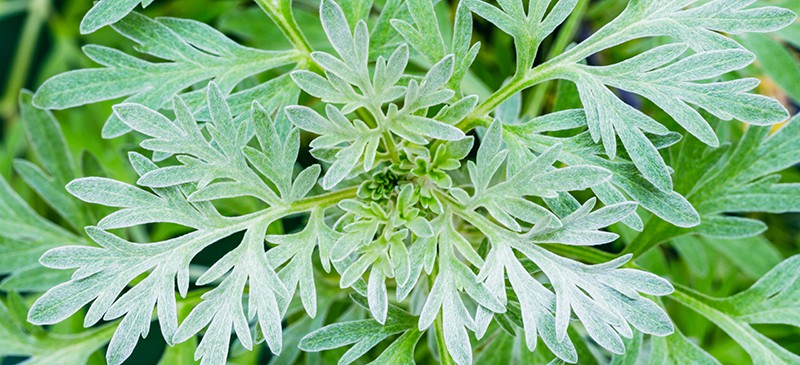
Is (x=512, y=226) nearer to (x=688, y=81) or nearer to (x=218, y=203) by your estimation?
(x=688, y=81)

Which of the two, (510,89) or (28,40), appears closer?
(510,89)

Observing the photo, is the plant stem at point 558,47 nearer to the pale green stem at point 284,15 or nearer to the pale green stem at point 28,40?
the pale green stem at point 284,15

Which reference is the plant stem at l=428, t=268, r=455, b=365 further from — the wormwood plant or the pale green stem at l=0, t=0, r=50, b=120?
the pale green stem at l=0, t=0, r=50, b=120

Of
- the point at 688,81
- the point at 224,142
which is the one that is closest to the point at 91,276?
the point at 224,142

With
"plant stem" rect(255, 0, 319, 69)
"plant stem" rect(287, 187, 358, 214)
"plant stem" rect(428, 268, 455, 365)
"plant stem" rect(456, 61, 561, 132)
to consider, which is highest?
"plant stem" rect(255, 0, 319, 69)

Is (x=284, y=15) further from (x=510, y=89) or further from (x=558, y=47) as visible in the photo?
(x=558, y=47)

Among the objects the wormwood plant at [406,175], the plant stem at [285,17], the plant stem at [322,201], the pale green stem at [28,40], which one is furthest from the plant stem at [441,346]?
the pale green stem at [28,40]

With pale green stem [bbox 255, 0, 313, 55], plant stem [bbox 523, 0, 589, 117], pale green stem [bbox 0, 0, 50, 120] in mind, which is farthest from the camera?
pale green stem [bbox 0, 0, 50, 120]

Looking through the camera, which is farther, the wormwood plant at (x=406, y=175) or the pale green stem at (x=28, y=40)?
the pale green stem at (x=28, y=40)

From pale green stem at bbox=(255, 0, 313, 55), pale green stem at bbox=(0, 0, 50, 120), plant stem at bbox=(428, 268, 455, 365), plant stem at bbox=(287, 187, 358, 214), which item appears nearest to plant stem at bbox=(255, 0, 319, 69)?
pale green stem at bbox=(255, 0, 313, 55)

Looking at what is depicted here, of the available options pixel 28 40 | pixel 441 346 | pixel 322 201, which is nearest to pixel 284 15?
pixel 322 201

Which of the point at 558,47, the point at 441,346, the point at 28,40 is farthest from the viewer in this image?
the point at 28,40

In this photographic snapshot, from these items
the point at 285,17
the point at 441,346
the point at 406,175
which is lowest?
the point at 441,346
